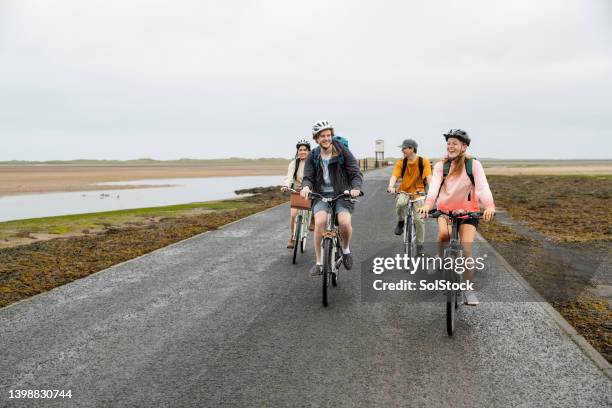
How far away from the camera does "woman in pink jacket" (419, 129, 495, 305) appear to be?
6011mm

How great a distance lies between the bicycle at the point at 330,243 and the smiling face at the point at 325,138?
74cm

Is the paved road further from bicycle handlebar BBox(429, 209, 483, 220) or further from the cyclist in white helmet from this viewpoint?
the cyclist in white helmet

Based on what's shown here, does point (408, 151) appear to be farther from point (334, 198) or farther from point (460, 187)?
point (460, 187)

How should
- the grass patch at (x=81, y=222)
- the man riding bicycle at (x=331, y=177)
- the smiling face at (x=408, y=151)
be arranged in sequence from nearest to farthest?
the man riding bicycle at (x=331, y=177) → the smiling face at (x=408, y=151) → the grass patch at (x=81, y=222)

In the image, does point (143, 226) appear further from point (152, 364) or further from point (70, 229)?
point (152, 364)

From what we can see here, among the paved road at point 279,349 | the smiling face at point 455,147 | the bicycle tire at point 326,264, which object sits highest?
the smiling face at point 455,147

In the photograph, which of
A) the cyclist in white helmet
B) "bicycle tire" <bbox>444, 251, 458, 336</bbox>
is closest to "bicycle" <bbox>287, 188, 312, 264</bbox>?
Result: the cyclist in white helmet

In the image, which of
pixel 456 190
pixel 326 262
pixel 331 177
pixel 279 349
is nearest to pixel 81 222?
pixel 331 177

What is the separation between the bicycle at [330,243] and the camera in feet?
22.4

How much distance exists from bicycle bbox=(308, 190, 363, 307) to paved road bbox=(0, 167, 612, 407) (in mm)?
413

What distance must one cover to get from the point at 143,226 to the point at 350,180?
1238cm

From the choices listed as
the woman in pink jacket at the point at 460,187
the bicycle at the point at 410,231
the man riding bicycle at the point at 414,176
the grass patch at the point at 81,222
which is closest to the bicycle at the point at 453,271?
the woman in pink jacket at the point at 460,187

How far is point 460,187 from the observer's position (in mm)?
6133

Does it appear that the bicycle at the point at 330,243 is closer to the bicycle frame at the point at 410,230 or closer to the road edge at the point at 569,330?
the bicycle frame at the point at 410,230
